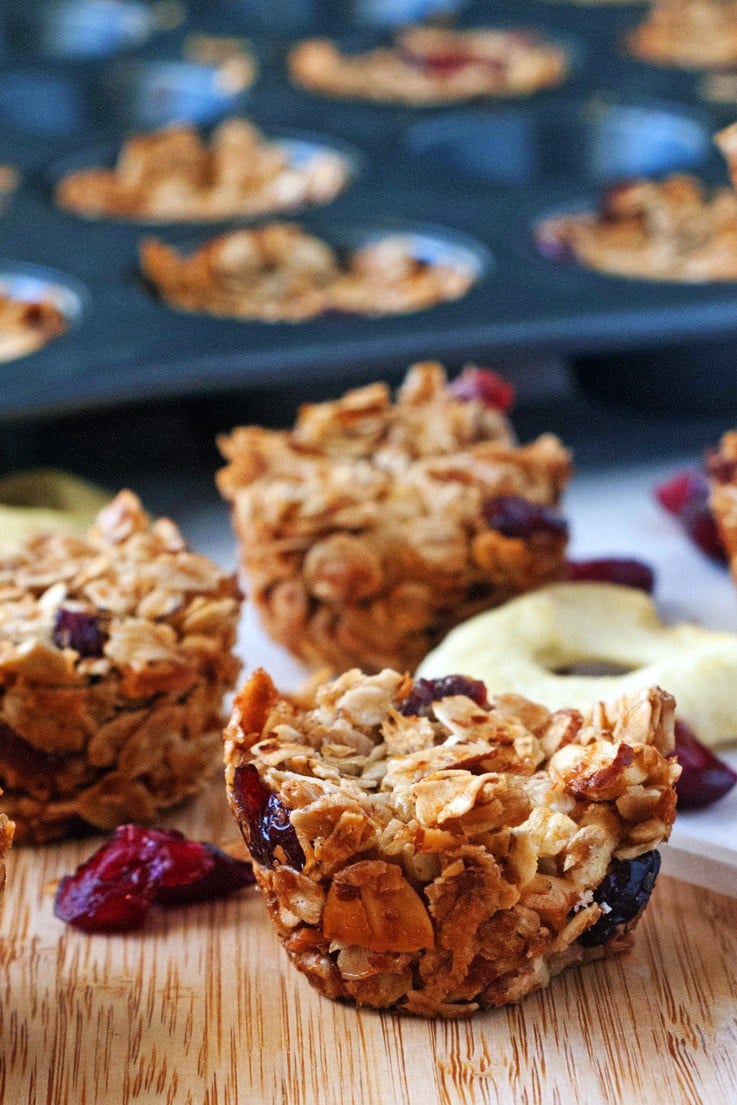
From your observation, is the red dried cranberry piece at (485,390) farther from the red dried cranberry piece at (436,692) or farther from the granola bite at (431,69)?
the granola bite at (431,69)

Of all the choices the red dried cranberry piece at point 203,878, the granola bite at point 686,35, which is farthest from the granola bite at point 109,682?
the granola bite at point 686,35

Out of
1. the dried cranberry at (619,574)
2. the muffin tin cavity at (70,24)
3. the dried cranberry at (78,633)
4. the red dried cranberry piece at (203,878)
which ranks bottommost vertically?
the muffin tin cavity at (70,24)

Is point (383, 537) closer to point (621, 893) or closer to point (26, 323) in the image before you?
point (621, 893)

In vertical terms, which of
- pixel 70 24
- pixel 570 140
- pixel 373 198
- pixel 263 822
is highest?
pixel 263 822

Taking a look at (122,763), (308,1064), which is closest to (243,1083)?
(308,1064)

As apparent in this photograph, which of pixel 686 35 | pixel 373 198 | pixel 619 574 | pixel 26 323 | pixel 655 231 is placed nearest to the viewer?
pixel 619 574

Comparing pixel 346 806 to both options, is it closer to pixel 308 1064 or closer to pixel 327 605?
pixel 308 1064

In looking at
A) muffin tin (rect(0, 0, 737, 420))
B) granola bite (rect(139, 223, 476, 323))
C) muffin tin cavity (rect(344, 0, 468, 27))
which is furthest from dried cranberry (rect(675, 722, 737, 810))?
muffin tin cavity (rect(344, 0, 468, 27))

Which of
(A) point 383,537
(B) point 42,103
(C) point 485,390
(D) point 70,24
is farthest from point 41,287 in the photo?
(D) point 70,24
